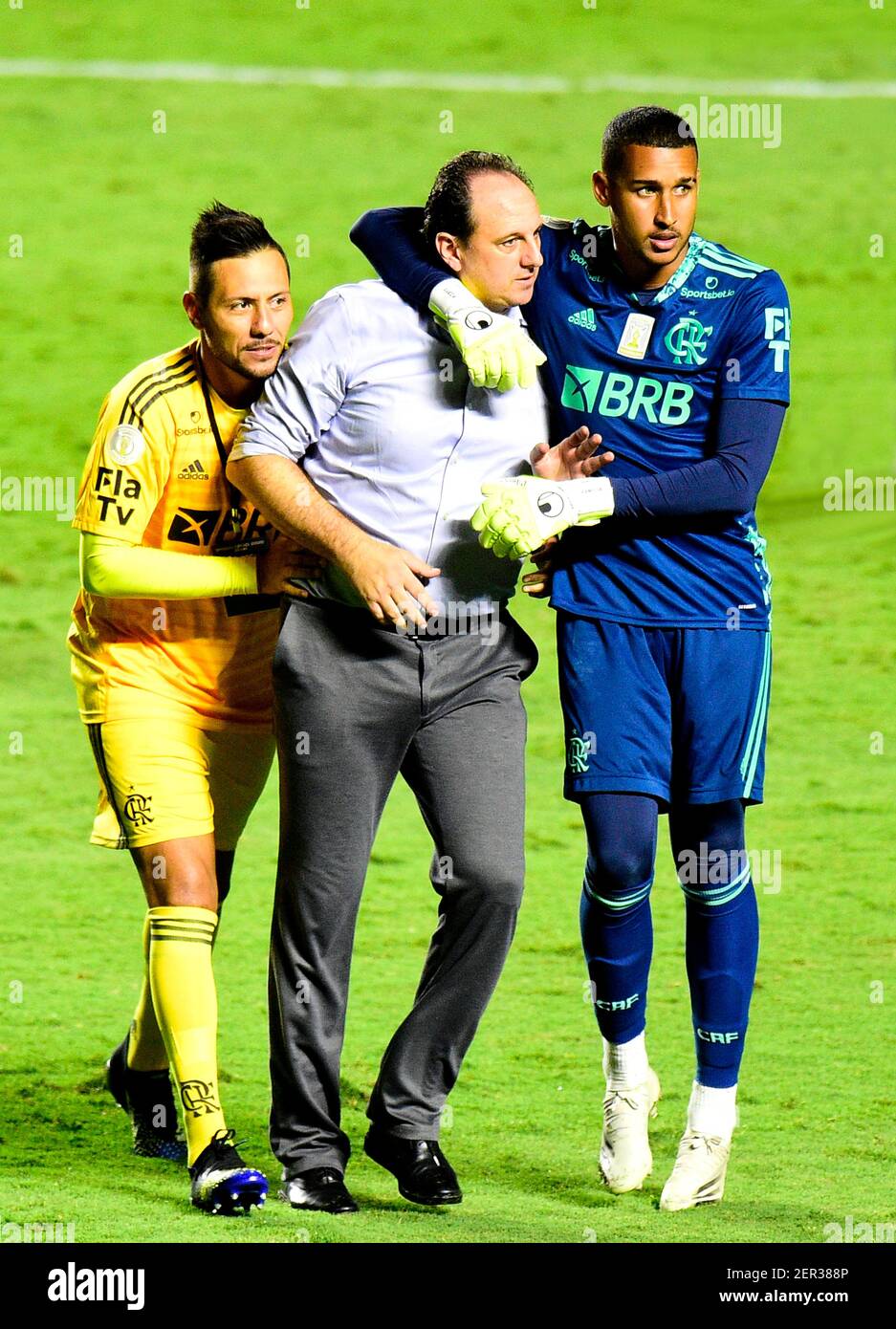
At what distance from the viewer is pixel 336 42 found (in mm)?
19172

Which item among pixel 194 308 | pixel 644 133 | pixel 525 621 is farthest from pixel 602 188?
pixel 525 621

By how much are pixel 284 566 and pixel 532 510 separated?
51 cm

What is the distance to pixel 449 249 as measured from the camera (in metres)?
3.58

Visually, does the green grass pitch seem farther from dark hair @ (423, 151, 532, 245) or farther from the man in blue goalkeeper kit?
dark hair @ (423, 151, 532, 245)

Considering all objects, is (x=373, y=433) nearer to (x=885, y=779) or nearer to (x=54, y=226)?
(x=885, y=779)

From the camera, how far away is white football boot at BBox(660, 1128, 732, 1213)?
12.0 ft

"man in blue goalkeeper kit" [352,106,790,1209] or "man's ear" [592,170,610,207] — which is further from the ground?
"man's ear" [592,170,610,207]

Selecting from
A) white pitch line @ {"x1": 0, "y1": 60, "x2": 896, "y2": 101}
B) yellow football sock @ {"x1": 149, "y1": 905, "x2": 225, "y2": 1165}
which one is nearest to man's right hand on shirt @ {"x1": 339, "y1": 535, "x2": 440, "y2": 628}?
yellow football sock @ {"x1": 149, "y1": 905, "x2": 225, "y2": 1165}

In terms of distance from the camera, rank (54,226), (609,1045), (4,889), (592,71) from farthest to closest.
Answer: (592,71)
(54,226)
(4,889)
(609,1045)

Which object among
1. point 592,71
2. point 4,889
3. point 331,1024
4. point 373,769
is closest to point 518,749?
point 373,769

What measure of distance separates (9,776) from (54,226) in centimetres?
851

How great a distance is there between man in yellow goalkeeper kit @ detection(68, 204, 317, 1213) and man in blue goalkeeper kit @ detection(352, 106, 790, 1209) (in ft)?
0.99

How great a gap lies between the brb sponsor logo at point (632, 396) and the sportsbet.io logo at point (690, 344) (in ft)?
0.15

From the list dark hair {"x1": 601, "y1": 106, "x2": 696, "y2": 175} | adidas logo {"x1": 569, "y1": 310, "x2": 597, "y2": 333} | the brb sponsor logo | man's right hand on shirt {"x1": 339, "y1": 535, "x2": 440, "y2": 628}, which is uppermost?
dark hair {"x1": 601, "y1": 106, "x2": 696, "y2": 175}
